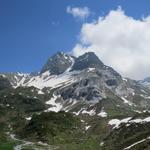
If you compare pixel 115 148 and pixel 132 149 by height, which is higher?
pixel 115 148

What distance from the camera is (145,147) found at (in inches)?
5212

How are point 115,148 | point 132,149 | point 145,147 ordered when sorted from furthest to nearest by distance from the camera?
point 115,148 → point 132,149 → point 145,147

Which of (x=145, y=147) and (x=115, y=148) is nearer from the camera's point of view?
(x=145, y=147)

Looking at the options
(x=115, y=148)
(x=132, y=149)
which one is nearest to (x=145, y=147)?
(x=132, y=149)

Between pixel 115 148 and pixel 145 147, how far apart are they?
57.4 meters

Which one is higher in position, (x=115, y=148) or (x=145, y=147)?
(x=115, y=148)

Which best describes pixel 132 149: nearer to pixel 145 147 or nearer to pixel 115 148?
pixel 145 147

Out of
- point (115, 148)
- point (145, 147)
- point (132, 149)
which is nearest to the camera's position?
point (145, 147)

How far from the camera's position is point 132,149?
14225 cm

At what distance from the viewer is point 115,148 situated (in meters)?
188

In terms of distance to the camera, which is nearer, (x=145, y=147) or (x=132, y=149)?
(x=145, y=147)

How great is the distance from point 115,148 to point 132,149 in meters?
47.1

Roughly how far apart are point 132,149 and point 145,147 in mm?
10673
